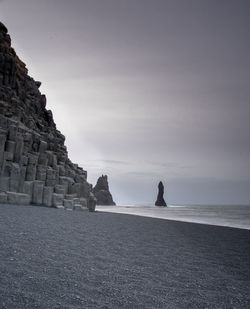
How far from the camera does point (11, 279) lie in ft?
17.7

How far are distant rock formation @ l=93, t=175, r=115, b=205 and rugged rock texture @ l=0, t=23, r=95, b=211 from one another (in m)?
105

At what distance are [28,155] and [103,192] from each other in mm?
117568

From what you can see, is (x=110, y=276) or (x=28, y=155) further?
(x=28, y=155)

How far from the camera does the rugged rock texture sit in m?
28.6

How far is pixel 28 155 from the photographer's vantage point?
102 feet

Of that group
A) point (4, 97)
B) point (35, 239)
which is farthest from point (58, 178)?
point (35, 239)

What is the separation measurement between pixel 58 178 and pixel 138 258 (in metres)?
26.6

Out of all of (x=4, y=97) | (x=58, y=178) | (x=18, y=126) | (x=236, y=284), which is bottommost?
(x=236, y=284)

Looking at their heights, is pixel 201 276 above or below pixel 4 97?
below

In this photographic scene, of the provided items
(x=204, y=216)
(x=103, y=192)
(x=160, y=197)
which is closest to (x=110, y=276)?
(x=204, y=216)

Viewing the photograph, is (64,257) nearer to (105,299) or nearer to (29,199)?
(105,299)

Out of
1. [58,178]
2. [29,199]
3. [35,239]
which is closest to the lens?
[35,239]

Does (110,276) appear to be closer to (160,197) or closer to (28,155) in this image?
(28,155)

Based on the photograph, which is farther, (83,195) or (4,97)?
(83,195)
